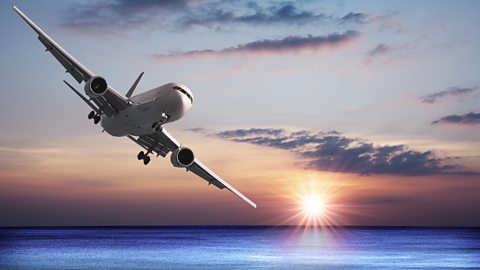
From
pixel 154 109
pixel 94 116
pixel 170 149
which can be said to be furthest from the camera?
pixel 170 149

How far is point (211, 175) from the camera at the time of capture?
3209 inches

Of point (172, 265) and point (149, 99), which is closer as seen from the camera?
point (149, 99)

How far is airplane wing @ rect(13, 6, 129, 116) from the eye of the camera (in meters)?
66.6

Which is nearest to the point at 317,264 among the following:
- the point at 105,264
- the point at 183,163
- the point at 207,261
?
the point at 207,261

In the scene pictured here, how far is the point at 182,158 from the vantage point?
236ft

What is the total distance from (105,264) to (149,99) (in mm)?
95166

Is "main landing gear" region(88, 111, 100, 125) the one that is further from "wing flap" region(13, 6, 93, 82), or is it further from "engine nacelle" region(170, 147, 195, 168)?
"engine nacelle" region(170, 147, 195, 168)

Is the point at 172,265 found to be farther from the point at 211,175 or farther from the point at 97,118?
the point at 97,118

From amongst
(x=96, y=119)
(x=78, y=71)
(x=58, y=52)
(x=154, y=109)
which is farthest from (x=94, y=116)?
(x=154, y=109)

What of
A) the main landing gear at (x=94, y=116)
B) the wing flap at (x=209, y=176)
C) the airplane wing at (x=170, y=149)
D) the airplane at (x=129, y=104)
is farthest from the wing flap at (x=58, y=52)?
the wing flap at (x=209, y=176)

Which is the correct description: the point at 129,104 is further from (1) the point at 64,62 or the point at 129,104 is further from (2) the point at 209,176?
(2) the point at 209,176

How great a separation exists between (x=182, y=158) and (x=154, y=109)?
10.9 m

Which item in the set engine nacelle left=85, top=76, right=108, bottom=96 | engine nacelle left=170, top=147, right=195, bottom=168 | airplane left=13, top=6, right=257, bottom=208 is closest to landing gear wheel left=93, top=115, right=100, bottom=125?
airplane left=13, top=6, right=257, bottom=208

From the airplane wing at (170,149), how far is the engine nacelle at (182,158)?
9.65 feet
